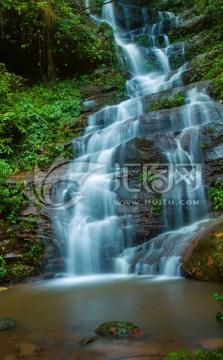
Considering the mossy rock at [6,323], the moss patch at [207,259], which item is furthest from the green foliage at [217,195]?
the mossy rock at [6,323]

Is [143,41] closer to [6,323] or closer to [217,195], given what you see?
[217,195]

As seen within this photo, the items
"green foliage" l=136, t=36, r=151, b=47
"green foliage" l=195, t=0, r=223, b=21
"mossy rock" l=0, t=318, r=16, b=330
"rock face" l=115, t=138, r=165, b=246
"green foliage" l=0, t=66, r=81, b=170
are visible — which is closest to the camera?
"mossy rock" l=0, t=318, r=16, b=330

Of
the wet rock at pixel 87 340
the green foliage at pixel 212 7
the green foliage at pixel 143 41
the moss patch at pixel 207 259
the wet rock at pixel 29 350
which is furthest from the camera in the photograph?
the green foliage at pixel 143 41

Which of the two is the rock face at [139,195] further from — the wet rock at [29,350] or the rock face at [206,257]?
the wet rock at [29,350]

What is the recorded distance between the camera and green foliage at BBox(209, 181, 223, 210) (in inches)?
287

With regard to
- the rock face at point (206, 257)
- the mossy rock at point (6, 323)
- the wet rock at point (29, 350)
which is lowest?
the wet rock at point (29, 350)

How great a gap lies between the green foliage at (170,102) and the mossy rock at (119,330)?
27.0 ft

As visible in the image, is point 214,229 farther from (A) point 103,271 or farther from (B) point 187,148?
(B) point 187,148

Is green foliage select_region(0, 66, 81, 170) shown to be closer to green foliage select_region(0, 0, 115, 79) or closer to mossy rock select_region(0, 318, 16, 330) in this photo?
green foliage select_region(0, 0, 115, 79)

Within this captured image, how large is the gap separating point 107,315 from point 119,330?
0.78m

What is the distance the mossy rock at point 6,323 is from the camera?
389 cm

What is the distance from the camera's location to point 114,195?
791cm

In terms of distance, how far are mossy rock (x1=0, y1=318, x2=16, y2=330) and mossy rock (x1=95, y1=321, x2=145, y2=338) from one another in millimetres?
1076

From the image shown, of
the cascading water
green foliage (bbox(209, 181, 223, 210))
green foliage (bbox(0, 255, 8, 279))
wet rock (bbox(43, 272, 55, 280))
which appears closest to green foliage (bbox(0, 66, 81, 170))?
the cascading water
